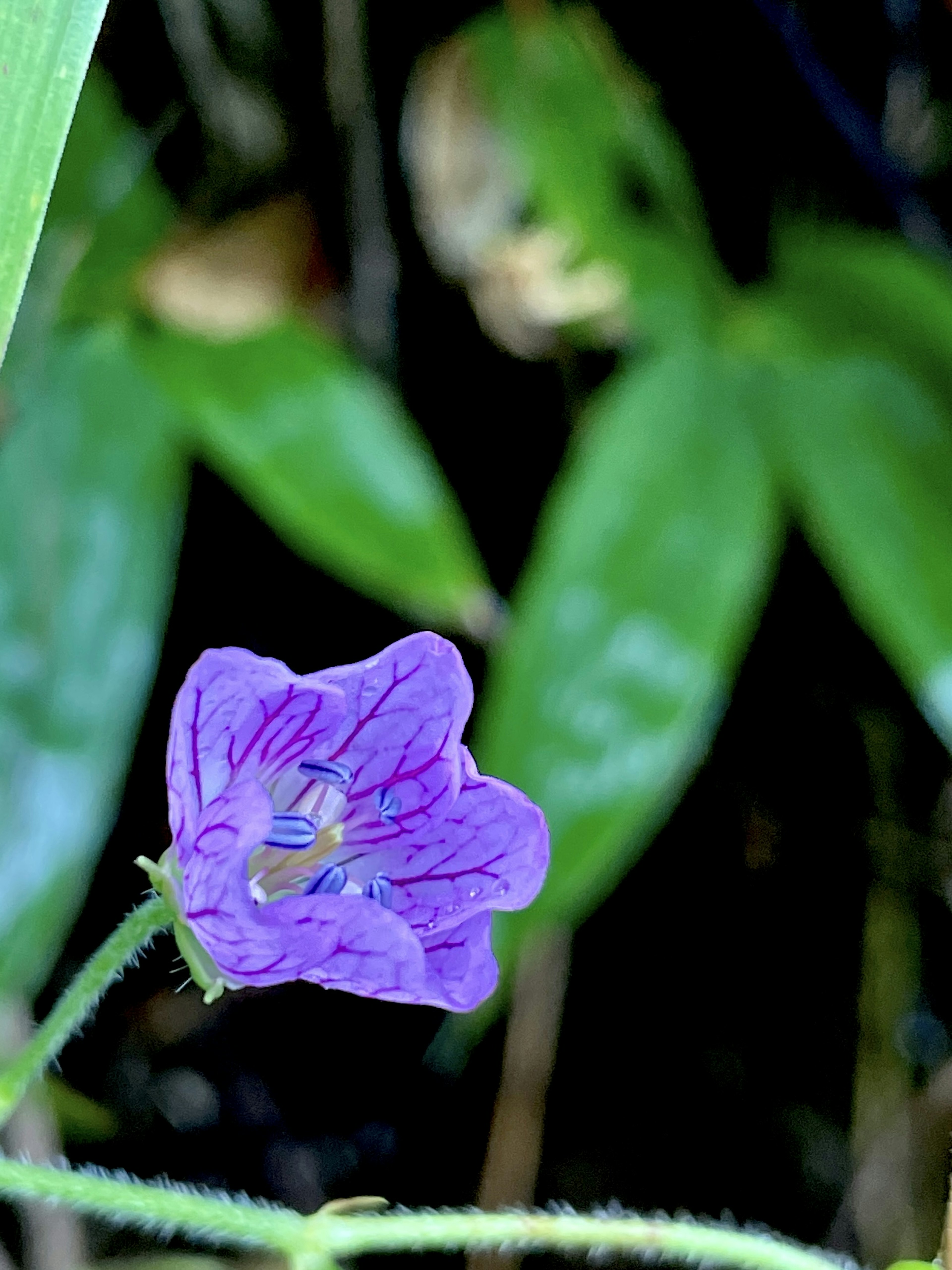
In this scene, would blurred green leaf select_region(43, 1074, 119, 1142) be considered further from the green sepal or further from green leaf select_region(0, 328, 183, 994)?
the green sepal

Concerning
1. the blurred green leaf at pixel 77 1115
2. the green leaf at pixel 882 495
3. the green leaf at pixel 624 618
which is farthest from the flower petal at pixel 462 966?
the blurred green leaf at pixel 77 1115

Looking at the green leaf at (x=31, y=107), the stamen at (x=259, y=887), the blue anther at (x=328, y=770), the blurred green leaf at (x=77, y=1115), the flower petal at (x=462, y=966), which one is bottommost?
the blurred green leaf at (x=77, y=1115)

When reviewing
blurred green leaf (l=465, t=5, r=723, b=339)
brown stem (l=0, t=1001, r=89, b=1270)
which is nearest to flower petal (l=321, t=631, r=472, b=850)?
brown stem (l=0, t=1001, r=89, b=1270)

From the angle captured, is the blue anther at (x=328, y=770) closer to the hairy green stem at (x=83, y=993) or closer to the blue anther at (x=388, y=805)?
the blue anther at (x=388, y=805)

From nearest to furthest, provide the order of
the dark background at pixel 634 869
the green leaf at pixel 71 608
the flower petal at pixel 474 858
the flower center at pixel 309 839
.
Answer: the flower petal at pixel 474 858
the flower center at pixel 309 839
the green leaf at pixel 71 608
the dark background at pixel 634 869

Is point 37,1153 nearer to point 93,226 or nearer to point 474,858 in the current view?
point 474,858

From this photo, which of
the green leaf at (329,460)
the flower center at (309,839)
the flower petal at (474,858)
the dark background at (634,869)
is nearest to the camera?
the flower petal at (474,858)

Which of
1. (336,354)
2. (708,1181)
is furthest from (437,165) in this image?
(708,1181)
